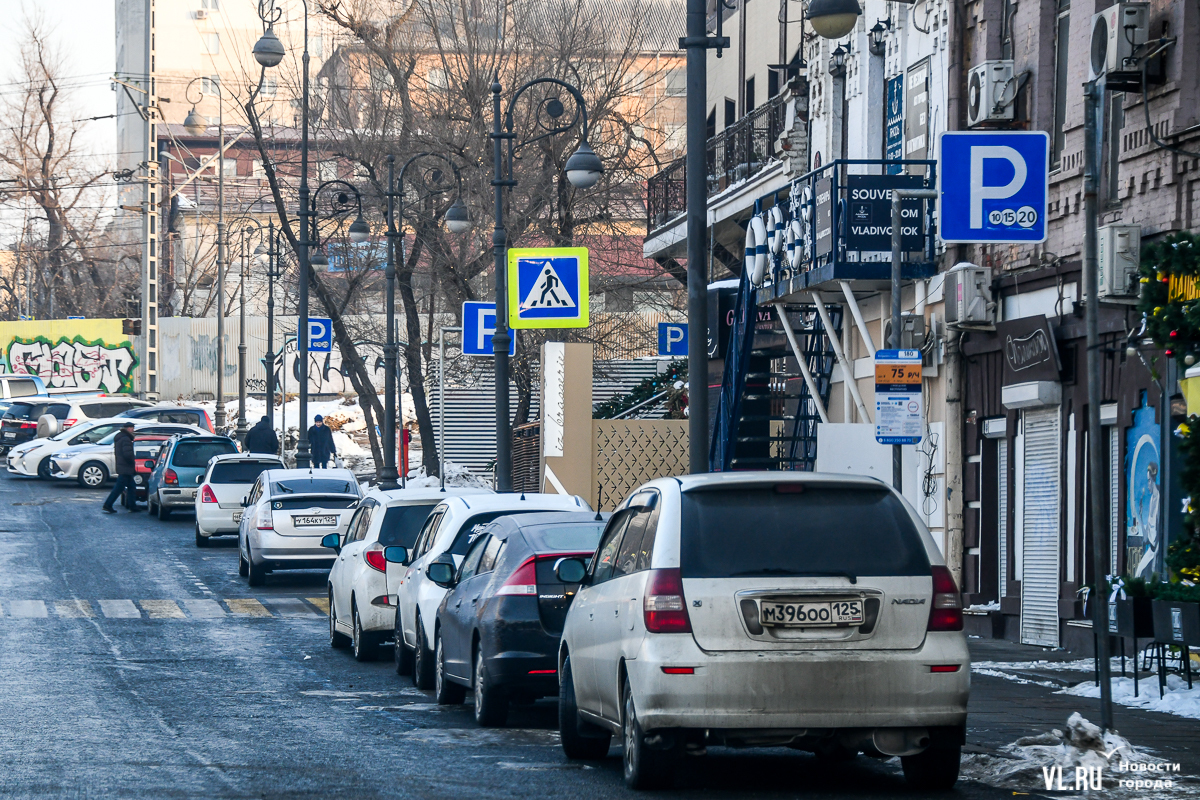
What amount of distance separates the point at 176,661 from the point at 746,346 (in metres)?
10.2

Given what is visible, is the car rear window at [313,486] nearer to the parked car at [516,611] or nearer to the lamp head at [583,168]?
the lamp head at [583,168]

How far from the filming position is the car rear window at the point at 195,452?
112ft

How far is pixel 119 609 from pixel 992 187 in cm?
1284

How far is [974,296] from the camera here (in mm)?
18656

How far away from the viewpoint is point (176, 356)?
75.4 meters

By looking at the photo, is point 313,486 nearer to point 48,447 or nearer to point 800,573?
point 800,573

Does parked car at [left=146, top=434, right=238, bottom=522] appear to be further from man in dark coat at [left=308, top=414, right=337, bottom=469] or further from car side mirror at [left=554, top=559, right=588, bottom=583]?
car side mirror at [left=554, top=559, right=588, bottom=583]

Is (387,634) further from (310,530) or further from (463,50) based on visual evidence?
(463,50)

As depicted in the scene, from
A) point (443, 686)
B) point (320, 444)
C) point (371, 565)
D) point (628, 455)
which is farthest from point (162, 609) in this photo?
point (320, 444)

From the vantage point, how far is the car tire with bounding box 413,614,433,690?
13.8 m

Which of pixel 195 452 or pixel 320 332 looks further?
pixel 320 332

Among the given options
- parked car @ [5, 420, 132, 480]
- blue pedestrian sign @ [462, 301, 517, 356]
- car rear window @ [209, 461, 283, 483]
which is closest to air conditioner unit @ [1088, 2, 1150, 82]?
blue pedestrian sign @ [462, 301, 517, 356]

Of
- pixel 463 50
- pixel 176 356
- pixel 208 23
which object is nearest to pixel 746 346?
pixel 463 50

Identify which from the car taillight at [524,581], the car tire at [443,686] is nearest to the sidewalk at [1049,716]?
the car taillight at [524,581]
